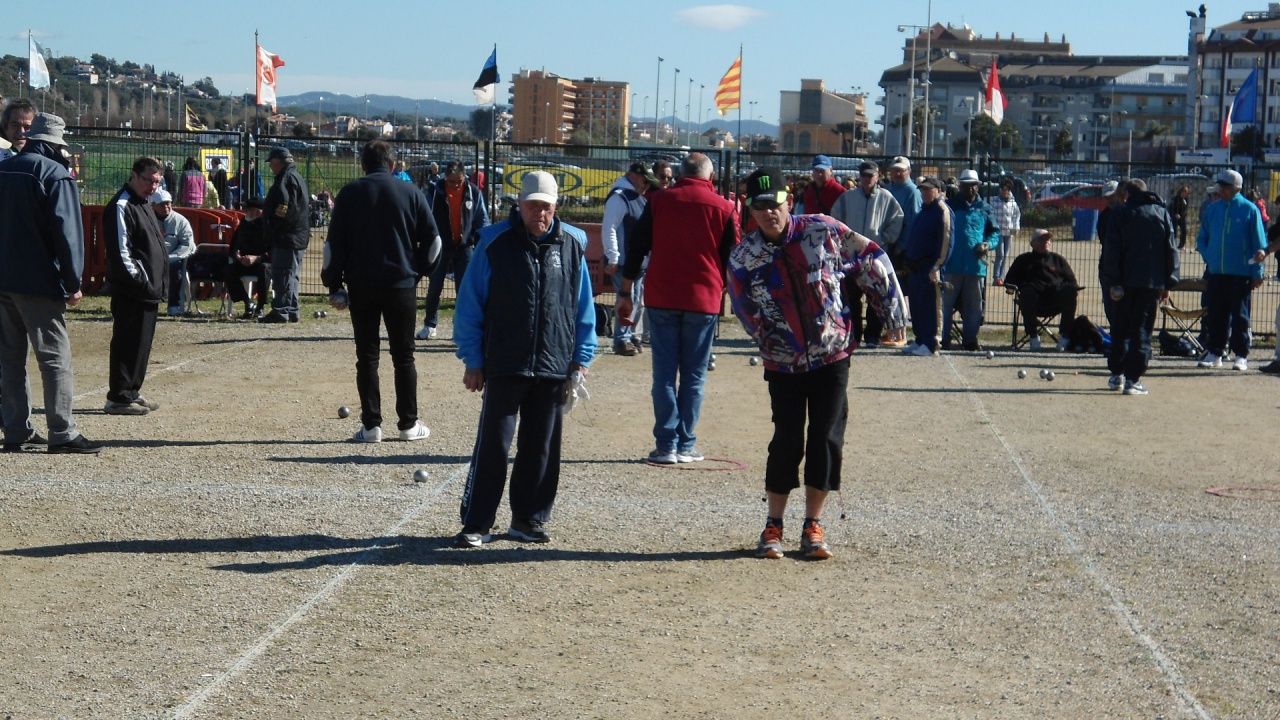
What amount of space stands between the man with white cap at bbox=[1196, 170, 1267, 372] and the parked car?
1913 centimetres

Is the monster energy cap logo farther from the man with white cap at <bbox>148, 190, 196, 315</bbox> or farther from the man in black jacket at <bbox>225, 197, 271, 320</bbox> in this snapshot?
the man in black jacket at <bbox>225, 197, 271, 320</bbox>

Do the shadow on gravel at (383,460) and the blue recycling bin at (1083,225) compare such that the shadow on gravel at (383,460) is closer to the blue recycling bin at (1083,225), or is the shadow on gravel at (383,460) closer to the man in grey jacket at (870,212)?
the man in grey jacket at (870,212)

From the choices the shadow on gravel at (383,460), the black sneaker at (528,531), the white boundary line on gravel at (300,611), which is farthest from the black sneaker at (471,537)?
the shadow on gravel at (383,460)

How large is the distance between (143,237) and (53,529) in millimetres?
3702

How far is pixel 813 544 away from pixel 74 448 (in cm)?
523

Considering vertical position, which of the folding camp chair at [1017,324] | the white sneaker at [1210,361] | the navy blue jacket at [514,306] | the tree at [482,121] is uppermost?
the tree at [482,121]

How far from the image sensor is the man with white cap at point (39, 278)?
29.4 ft

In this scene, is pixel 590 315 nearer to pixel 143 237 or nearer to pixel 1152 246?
pixel 143 237

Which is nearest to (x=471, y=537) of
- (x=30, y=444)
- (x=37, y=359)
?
(x=37, y=359)

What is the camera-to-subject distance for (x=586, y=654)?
558 cm

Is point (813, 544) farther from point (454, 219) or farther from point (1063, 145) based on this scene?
point (1063, 145)

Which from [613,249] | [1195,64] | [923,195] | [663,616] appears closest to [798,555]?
[663,616]

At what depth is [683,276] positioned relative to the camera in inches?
364

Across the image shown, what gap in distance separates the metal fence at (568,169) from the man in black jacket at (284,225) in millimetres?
1749
